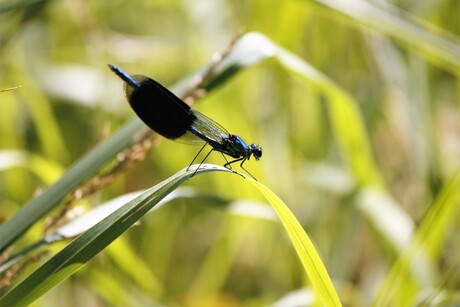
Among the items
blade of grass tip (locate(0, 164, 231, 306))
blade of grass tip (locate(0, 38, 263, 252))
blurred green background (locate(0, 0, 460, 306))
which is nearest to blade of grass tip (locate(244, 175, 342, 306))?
blade of grass tip (locate(0, 164, 231, 306))

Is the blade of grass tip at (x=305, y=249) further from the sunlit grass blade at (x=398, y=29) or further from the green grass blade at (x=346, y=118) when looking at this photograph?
the sunlit grass blade at (x=398, y=29)

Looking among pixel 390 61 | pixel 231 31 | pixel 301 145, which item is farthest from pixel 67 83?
pixel 390 61

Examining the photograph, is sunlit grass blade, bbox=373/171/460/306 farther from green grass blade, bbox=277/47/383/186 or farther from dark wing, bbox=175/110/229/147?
dark wing, bbox=175/110/229/147

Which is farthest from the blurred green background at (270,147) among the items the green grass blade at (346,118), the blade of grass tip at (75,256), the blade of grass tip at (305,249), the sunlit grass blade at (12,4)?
the blade of grass tip at (75,256)

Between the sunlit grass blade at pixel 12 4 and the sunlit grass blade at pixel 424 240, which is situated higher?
the sunlit grass blade at pixel 12 4

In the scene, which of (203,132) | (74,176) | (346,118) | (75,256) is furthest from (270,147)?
(75,256)

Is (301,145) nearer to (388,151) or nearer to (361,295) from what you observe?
(388,151)
